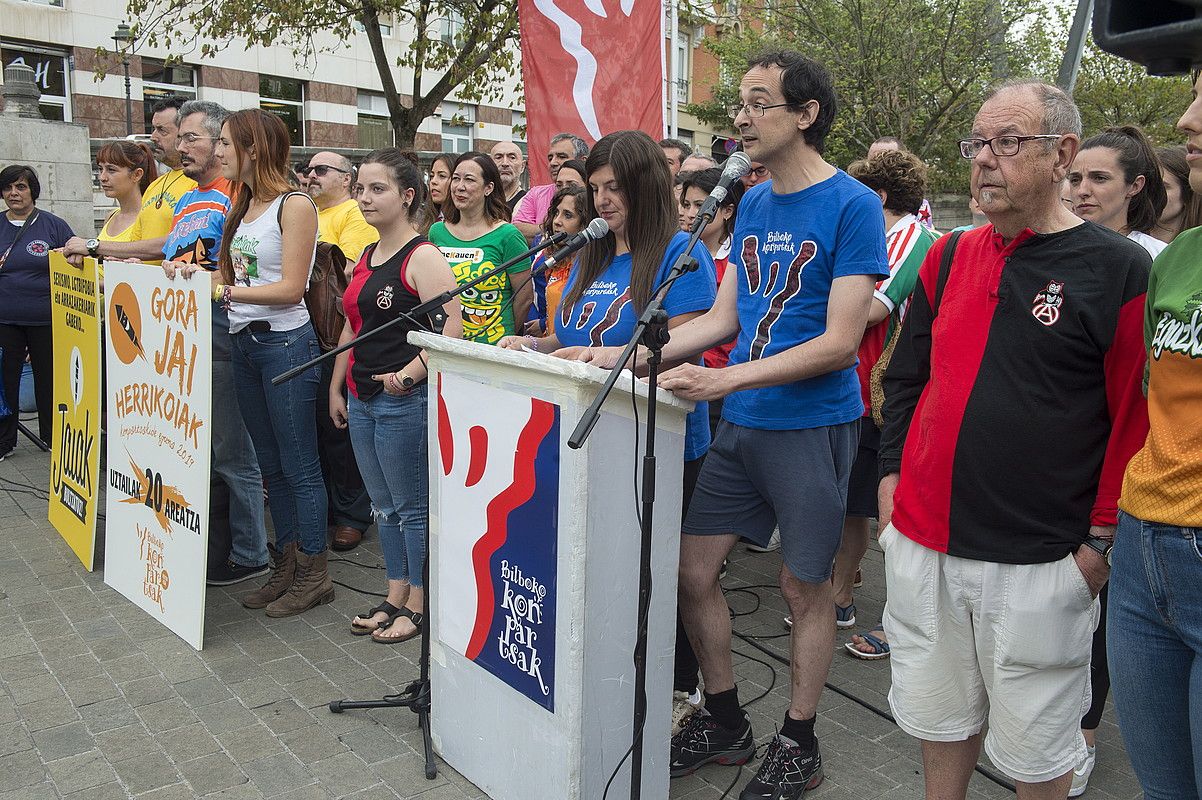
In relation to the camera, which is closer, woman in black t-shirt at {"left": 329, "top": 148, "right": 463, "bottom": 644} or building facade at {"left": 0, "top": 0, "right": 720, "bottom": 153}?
woman in black t-shirt at {"left": 329, "top": 148, "right": 463, "bottom": 644}

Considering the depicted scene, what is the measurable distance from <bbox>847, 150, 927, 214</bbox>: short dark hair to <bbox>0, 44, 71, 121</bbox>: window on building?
24.4 m

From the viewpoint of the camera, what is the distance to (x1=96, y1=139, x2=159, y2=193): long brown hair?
6.40 m

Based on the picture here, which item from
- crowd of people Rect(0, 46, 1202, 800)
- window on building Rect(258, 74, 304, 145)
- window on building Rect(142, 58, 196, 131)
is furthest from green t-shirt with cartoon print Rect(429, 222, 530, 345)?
window on building Rect(258, 74, 304, 145)

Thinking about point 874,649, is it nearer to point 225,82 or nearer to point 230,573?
point 230,573

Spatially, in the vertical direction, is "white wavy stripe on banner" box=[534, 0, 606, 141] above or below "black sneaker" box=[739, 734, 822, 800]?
above

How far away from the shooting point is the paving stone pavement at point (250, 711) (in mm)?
3369

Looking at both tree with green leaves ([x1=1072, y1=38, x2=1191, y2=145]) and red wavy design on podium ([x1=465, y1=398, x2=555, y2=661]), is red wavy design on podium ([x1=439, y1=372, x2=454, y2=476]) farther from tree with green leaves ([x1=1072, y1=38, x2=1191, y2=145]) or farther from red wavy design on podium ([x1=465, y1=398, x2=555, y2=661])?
tree with green leaves ([x1=1072, y1=38, x2=1191, y2=145])

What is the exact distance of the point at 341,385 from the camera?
4.97m

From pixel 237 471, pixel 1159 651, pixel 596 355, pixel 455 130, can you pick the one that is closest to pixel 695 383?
pixel 596 355

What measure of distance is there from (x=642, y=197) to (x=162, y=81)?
26.2 m

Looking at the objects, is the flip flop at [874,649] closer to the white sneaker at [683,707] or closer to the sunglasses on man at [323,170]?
the white sneaker at [683,707]

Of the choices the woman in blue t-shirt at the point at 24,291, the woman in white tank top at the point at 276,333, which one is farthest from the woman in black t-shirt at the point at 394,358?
the woman in blue t-shirt at the point at 24,291

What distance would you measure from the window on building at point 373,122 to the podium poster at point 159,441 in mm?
27078

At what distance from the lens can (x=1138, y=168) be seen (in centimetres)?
354
